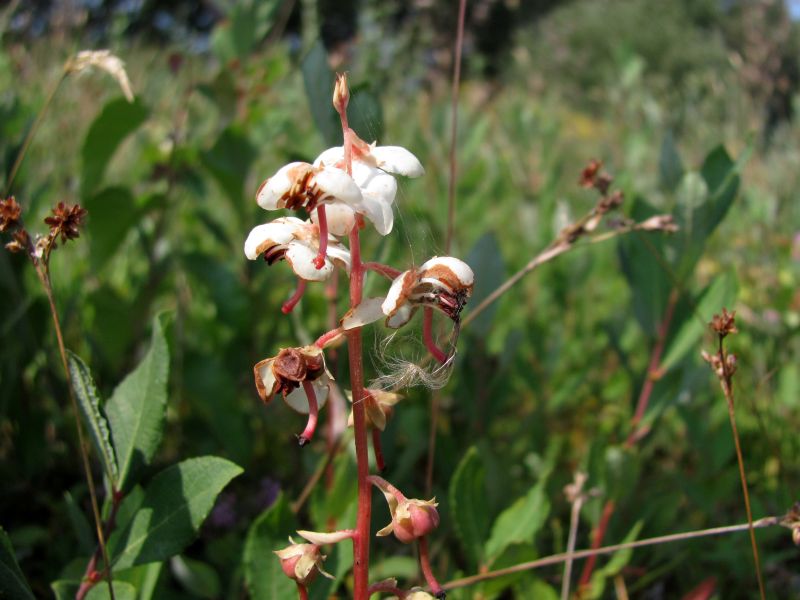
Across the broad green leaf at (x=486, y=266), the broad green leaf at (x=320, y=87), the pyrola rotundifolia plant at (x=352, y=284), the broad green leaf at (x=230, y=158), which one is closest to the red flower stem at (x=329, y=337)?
the pyrola rotundifolia plant at (x=352, y=284)

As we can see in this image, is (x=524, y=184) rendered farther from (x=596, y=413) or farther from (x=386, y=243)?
(x=386, y=243)

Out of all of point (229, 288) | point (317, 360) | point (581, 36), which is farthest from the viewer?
point (581, 36)

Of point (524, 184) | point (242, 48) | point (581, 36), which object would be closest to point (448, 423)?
point (242, 48)

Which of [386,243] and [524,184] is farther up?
[386,243]

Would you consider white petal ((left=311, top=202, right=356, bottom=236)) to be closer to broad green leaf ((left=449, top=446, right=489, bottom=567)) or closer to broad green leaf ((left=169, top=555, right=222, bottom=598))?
broad green leaf ((left=449, top=446, right=489, bottom=567))

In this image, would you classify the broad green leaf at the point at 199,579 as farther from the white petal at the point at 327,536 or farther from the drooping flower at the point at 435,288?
the drooping flower at the point at 435,288

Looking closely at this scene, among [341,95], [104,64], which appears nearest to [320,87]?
[104,64]
